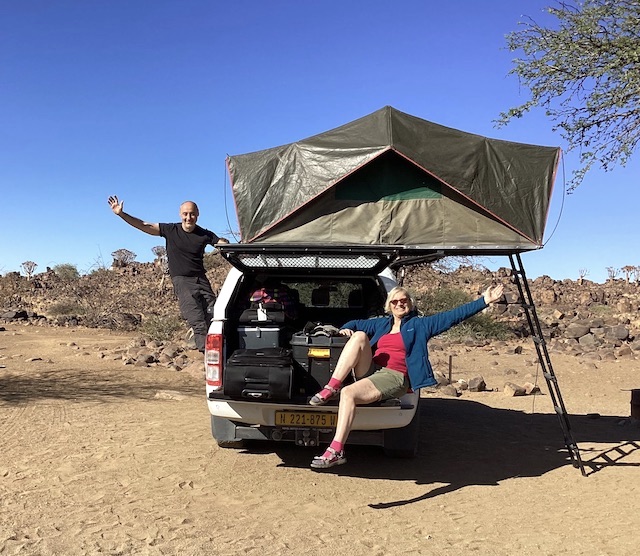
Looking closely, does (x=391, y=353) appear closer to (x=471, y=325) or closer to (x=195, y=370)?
(x=195, y=370)

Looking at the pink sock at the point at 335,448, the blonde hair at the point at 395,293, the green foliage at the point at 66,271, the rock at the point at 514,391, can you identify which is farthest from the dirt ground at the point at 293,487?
the green foliage at the point at 66,271

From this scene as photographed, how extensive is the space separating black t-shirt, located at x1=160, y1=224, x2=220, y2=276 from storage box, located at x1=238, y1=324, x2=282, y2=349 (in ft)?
4.99


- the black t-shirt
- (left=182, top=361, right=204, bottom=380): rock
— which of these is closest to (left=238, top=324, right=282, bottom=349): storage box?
the black t-shirt

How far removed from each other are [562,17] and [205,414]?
23.5ft

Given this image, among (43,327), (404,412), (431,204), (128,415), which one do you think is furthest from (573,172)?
(43,327)

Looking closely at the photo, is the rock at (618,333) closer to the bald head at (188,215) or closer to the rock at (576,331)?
the rock at (576,331)

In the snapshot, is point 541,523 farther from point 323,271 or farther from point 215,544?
point 323,271

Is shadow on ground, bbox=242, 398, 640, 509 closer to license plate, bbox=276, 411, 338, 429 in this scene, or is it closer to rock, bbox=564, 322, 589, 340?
license plate, bbox=276, 411, 338, 429

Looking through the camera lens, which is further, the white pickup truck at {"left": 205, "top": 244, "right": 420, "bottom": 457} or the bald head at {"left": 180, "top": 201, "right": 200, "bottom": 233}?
the bald head at {"left": 180, "top": 201, "right": 200, "bottom": 233}

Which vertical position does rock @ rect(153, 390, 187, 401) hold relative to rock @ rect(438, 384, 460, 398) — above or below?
above

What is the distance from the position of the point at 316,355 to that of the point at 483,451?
2.31 metres

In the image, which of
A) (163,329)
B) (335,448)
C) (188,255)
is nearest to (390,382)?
(335,448)

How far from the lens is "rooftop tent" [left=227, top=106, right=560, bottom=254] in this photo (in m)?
6.17

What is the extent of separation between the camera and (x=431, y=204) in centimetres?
642
